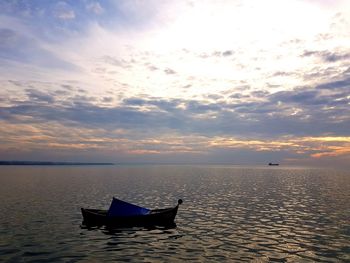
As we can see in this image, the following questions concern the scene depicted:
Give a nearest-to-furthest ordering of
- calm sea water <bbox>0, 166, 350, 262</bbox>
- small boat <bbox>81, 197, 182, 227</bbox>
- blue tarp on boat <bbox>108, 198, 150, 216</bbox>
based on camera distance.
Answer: calm sea water <bbox>0, 166, 350, 262</bbox> < small boat <bbox>81, 197, 182, 227</bbox> < blue tarp on boat <bbox>108, 198, 150, 216</bbox>

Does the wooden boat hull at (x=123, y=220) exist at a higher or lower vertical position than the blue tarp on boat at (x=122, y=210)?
lower

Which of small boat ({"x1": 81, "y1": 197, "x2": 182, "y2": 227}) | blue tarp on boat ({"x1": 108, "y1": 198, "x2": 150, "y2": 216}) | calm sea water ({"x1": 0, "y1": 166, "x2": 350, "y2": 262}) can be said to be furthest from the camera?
blue tarp on boat ({"x1": 108, "y1": 198, "x2": 150, "y2": 216})

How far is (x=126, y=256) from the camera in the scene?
26.6 metres

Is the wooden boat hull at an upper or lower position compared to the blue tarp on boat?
lower

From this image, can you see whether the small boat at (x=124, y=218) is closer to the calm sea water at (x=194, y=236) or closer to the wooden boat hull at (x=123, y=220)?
the wooden boat hull at (x=123, y=220)

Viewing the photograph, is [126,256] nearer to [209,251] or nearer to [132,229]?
[209,251]

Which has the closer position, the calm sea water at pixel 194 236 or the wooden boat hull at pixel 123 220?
the calm sea water at pixel 194 236

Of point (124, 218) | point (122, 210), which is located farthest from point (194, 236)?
point (122, 210)

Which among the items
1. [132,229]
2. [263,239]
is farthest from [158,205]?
[263,239]

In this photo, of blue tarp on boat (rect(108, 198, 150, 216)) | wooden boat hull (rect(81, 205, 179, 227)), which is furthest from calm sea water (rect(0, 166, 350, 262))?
blue tarp on boat (rect(108, 198, 150, 216))

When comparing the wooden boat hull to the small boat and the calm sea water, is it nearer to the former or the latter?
the small boat

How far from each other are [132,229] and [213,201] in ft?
83.1

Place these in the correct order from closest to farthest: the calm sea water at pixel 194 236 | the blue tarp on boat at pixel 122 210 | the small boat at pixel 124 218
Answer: the calm sea water at pixel 194 236 < the small boat at pixel 124 218 < the blue tarp on boat at pixel 122 210

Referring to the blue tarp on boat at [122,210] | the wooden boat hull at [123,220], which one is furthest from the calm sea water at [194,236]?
the blue tarp on boat at [122,210]
